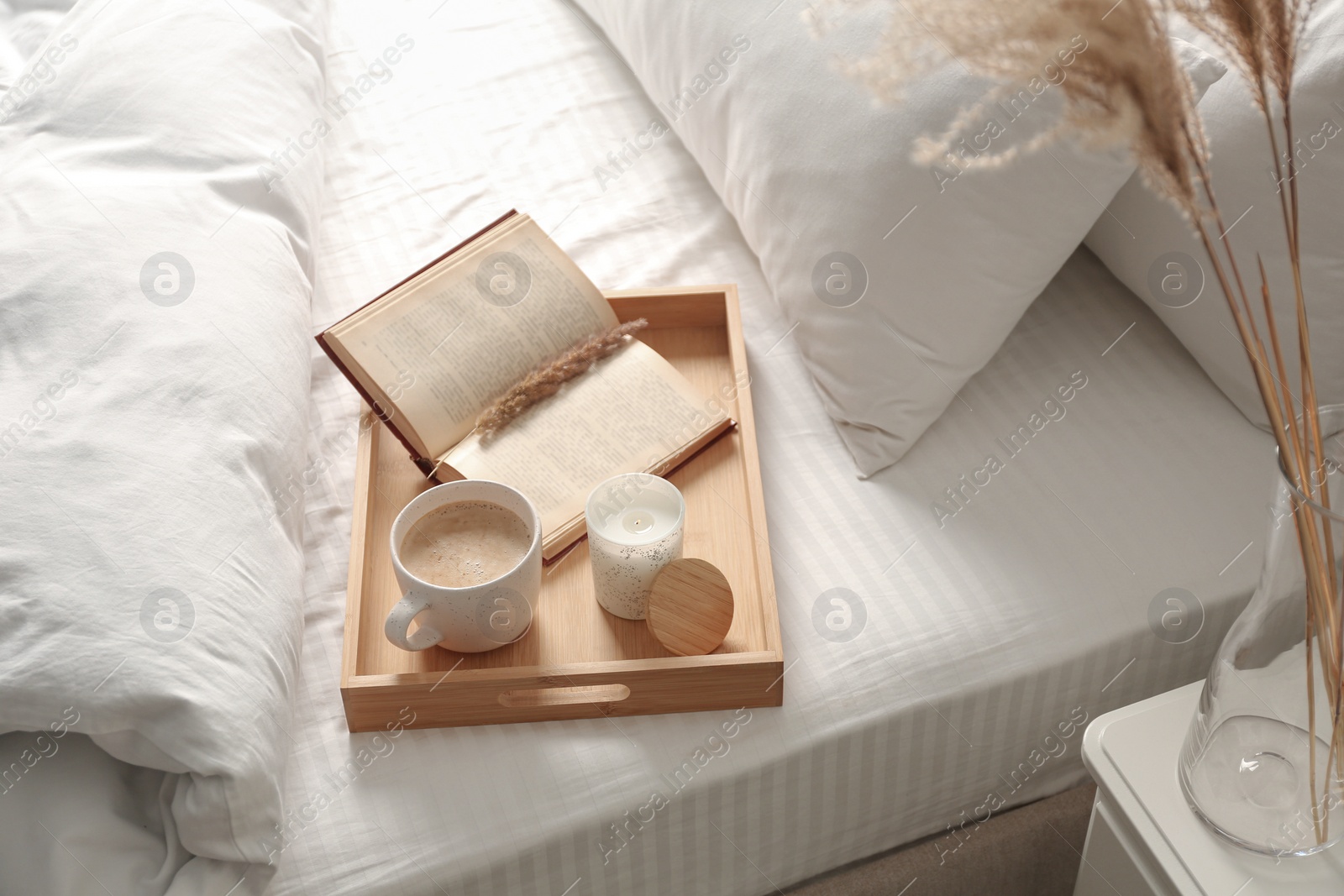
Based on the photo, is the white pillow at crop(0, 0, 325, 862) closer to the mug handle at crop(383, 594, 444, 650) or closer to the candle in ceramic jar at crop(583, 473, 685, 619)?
the mug handle at crop(383, 594, 444, 650)

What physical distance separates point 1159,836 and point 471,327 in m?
0.72

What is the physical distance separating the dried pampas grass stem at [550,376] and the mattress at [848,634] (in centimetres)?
16

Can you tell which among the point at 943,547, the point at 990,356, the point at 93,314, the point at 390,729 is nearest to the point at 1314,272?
the point at 990,356

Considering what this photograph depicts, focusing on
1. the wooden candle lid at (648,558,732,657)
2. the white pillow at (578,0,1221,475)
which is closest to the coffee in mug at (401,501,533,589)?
the wooden candle lid at (648,558,732,657)

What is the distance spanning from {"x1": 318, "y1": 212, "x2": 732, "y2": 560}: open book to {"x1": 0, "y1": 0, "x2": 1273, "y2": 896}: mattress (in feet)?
0.37

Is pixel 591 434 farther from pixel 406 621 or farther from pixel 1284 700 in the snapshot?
pixel 1284 700

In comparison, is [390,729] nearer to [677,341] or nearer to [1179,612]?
[677,341]

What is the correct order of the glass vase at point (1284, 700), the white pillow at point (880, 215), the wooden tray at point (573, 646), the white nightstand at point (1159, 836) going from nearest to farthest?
the glass vase at point (1284, 700), the white nightstand at point (1159, 836), the wooden tray at point (573, 646), the white pillow at point (880, 215)

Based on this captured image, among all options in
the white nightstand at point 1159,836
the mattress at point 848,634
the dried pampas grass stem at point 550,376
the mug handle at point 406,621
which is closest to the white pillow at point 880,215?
the mattress at point 848,634

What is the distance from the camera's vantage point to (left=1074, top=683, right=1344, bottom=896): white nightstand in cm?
69

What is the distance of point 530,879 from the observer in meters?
0.78

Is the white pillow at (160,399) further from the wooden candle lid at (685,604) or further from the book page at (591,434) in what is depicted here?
the wooden candle lid at (685,604)

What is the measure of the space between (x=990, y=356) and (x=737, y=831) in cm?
52

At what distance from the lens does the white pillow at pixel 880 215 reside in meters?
0.91
